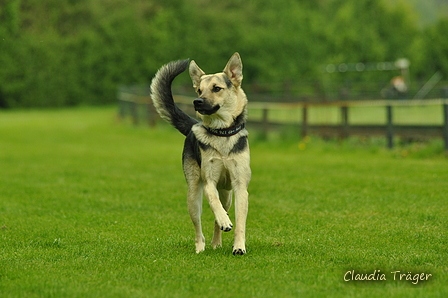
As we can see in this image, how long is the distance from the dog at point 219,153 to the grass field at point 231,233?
1.34 feet

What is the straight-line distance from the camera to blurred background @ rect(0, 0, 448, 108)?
151 feet

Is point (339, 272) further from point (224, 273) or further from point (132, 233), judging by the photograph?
point (132, 233)

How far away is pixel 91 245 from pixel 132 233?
34.6 inches

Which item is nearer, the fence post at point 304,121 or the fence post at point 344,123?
the fence post at point 344,123

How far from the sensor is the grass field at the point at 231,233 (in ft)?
19.9

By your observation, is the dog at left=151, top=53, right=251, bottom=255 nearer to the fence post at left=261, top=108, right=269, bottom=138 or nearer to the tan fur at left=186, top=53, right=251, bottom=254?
the tan fur at left=186, top=53, right=251, bottom=254

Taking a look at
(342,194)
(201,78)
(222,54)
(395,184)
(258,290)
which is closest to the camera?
(258,290)

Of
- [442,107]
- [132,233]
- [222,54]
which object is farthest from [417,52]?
[132,233]

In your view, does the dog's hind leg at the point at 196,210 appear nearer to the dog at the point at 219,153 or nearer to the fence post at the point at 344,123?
the dog at the point at 219,153

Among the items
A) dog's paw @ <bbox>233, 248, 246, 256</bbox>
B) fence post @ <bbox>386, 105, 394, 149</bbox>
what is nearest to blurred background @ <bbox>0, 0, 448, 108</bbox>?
fence post @ <bbox>386, 105, 394, 149</bbox>

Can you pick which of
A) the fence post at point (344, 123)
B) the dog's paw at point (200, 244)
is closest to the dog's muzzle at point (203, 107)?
the dog's paw at point (200, 244)

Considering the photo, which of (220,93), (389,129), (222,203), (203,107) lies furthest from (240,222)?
(389,129)

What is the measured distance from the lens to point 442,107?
16.5 meters

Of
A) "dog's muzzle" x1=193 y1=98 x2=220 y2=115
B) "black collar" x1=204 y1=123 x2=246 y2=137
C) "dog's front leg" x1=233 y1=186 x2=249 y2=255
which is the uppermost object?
"dog's muzzle" x1=193 y1=98 x2=220 y2=115
